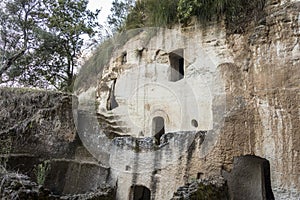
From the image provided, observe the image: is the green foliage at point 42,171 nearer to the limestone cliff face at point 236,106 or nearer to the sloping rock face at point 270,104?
the limestone cliff face at point 236,106

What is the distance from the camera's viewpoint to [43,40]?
11734 mm

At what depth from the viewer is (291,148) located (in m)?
6.27

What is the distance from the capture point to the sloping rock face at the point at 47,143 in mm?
8770

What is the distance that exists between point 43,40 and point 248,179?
923 cm

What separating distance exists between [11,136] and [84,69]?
4.91m

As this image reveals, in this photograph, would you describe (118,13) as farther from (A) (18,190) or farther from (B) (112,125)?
(A) (18,190)

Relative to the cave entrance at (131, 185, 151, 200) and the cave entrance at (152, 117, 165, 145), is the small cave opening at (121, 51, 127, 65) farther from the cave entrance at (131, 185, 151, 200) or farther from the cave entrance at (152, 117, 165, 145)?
the cave entrance at (131, 185, 151, 200)

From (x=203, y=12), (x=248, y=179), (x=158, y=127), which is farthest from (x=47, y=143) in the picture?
(x=203, y=12)

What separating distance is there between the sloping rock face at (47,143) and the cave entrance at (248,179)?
360 cm

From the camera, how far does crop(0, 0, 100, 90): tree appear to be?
36.9 feet

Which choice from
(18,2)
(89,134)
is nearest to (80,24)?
(18,2)

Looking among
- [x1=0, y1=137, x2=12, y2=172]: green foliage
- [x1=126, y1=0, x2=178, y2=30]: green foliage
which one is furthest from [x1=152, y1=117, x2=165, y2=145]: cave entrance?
[x1=0, y1=137, x2=12, y2=172]: green foliage

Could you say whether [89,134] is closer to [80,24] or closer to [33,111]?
[33,111]

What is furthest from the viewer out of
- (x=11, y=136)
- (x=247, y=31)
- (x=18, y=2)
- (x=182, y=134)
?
(x=18, y=2)
